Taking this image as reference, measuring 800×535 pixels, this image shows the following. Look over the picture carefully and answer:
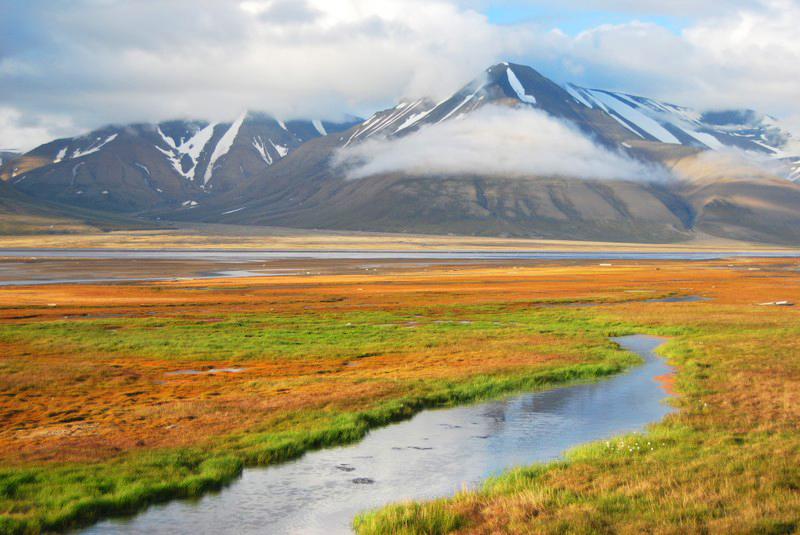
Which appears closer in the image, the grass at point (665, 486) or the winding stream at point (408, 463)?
the grass at point (665, 486)

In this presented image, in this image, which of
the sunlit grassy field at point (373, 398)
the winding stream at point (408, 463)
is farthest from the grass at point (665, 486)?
the winding stream at point (408, 463)

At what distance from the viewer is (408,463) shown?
20094mm

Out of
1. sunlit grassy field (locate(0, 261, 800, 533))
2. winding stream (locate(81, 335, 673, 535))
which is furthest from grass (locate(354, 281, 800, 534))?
winding stream (locate(81, 335, 673, 535))

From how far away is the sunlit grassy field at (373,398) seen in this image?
1529 centimetres

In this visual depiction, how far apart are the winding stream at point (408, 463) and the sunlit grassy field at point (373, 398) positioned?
766 mm

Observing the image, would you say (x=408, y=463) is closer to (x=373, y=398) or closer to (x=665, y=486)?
(x=665, y=486)

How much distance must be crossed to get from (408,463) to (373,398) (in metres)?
7.26

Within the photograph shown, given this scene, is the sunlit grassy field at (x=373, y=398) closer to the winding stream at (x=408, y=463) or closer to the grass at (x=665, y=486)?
the grass at (x=665, y=486)

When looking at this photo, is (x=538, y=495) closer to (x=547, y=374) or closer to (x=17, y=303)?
(x=547, y=374)

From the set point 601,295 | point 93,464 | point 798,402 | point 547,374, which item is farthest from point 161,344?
point 601,295

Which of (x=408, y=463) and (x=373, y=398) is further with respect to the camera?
(x=373, y=398)

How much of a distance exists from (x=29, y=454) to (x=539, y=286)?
76.6 m

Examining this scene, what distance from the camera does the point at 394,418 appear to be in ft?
82.3

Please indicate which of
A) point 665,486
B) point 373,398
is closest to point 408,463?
point 665,486
